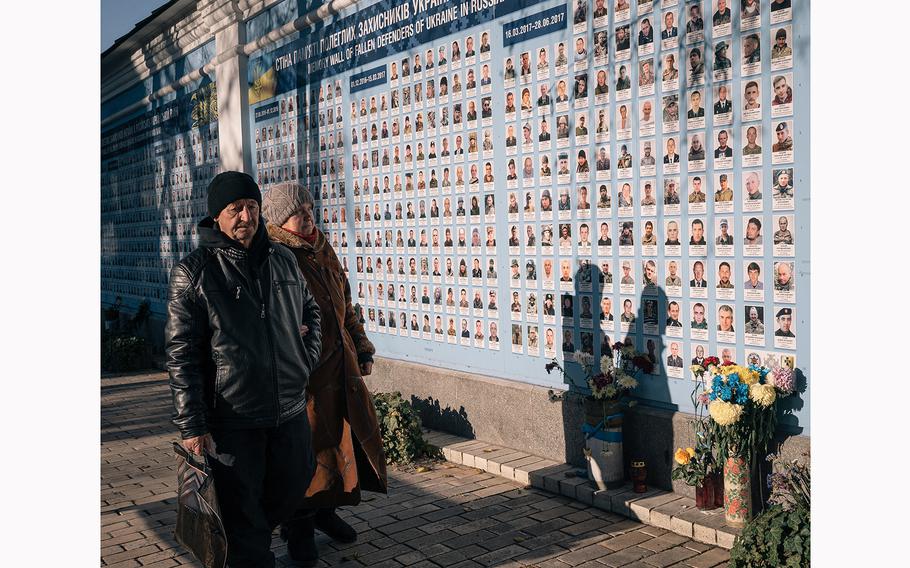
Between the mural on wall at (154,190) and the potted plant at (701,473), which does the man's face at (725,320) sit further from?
the mural on wall at (154,190)

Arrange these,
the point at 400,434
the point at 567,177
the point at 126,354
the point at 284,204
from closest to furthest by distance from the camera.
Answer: the point at 284,204, the point at 567,177, the point at 400,434, the point at 126,354

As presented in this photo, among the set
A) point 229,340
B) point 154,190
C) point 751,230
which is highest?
point 154,190

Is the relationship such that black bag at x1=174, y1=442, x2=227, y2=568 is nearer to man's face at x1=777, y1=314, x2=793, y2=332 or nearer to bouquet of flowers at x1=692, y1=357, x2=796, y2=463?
bouquet of flowers at x1=692, y1=357, x2=796, y2=463

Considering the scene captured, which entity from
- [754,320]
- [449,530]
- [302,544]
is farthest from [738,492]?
[302,544]

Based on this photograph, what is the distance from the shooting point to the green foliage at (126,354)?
14680 millimetres

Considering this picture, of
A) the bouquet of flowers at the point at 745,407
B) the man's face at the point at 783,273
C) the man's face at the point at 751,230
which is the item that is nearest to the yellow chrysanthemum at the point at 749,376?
the bouquet of flowers at the point at 745,407

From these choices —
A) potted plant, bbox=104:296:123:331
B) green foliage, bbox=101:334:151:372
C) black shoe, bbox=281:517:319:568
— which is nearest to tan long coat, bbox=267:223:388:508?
black shoe, bbox=281:517:319:568

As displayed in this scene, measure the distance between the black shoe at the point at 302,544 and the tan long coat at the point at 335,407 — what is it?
17 centimetres

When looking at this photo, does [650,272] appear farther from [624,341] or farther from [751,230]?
[751,230]

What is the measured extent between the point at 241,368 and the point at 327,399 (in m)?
1.24

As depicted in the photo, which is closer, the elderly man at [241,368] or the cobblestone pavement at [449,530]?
the elderly man at [241,368]

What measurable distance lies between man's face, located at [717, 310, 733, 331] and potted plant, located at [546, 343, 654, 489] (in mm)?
635

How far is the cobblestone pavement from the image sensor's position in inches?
211

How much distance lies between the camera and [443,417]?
28.0ft
